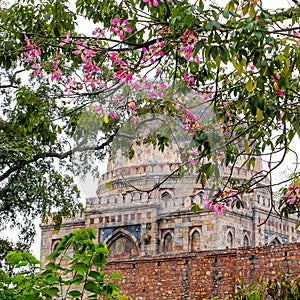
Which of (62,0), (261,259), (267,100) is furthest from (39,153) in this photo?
(267,100)

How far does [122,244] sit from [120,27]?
21743 millimetres

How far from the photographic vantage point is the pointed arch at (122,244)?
27375 millimetres

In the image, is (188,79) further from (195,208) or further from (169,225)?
(169,225)

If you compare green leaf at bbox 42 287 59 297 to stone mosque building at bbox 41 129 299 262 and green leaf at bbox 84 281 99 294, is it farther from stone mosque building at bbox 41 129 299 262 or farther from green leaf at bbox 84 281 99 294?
stone mosque building at bbox 41 129 299 262

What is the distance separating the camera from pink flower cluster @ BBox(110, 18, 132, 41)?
21.2 ft

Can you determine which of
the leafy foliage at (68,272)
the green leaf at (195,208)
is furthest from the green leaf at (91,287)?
the green leaf at (195,208)

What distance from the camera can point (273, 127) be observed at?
22.9ft

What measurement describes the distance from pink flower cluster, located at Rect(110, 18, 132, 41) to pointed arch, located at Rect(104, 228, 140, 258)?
20970 millimetres

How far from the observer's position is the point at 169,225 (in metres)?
26.7

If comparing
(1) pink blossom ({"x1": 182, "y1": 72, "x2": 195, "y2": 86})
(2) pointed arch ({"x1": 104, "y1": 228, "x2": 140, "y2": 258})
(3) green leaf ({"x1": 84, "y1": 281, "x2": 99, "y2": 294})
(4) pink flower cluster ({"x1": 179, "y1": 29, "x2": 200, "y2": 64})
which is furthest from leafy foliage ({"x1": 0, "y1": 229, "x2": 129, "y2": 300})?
(2) pointed arch ({"x1": 104, "y1": 228, "x2": 140, "y2": 258})

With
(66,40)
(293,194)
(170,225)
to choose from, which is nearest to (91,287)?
(66,40)

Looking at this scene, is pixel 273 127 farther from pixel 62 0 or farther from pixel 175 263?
pixel 175 263

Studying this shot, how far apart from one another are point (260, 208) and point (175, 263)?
1393cm

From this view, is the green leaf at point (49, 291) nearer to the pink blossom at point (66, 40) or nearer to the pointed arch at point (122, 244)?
the pink blossom at point (66, 40)
